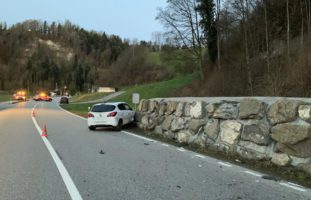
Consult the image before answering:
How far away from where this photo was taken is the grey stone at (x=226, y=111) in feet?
40.0

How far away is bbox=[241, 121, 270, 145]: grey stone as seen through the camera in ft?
34.6

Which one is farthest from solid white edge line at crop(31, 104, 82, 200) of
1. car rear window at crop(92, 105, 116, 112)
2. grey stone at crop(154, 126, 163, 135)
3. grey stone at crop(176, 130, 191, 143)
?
car rear window at crop(92, 105, 116, 112)

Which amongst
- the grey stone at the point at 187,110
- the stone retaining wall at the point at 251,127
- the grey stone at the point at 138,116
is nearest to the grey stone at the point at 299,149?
the stone retaining wall at the point at 251,127

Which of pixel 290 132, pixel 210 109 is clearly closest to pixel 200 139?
pixel 210 109

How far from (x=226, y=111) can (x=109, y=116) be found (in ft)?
34.3

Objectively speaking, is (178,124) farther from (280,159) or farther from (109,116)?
(280,159)

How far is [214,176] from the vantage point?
9211 millimetres

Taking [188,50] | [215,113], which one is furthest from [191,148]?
[188,50]

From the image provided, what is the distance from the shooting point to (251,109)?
36.9ft

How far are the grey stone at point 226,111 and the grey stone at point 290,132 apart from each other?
204cm

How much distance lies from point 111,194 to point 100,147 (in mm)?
7300

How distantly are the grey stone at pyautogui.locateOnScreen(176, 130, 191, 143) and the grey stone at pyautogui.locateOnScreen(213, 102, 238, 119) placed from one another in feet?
7.46

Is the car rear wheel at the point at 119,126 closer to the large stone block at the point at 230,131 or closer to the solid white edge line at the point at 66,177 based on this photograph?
the solid white edge line at the point at 66,177

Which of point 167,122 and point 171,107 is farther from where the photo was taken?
point 167,122
